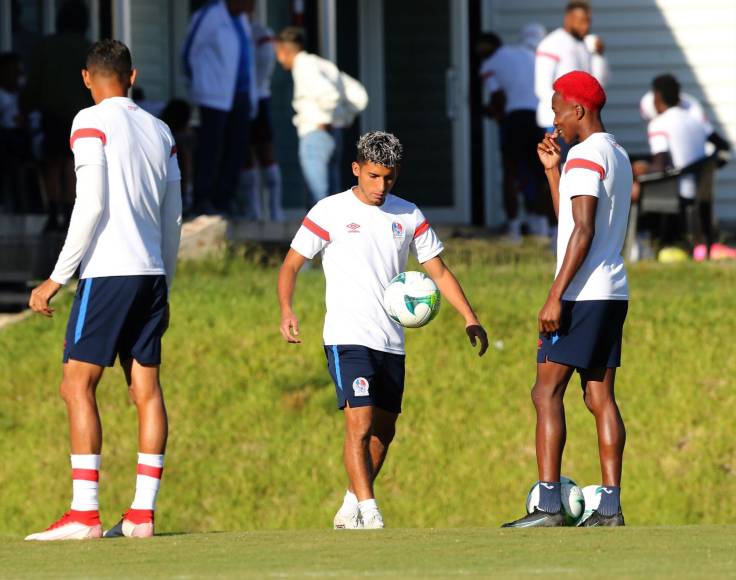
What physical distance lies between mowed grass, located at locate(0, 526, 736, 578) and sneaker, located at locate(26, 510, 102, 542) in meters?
0.11

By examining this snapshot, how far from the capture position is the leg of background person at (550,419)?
8188mm

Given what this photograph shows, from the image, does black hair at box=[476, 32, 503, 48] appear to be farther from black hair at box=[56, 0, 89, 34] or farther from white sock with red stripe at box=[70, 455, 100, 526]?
white sock with red stripe at box=[70, 455, 100, 526]

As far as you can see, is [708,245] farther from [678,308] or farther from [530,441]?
[530,441]

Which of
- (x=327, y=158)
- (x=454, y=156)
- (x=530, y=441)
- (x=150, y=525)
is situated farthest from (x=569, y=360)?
(x=454, y=156)

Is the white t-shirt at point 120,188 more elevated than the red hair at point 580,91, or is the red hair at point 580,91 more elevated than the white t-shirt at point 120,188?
the red hair at point 580,91

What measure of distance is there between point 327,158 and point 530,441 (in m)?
5.13

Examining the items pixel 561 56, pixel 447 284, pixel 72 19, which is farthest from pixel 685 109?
pixel 447 284

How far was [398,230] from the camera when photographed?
28.0ft

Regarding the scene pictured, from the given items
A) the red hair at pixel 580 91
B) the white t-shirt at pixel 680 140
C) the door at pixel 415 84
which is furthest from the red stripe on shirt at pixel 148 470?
the door at pixel 415 84

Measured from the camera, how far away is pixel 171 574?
6.62m

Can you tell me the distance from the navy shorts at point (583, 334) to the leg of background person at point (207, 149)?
26.8ft

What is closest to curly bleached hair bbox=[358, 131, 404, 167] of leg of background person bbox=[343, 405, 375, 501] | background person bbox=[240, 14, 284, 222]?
leg of background person bbox=[343, 405, 375, 501]

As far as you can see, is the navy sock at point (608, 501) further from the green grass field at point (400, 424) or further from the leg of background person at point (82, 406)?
the green grass field at point (400, 424)

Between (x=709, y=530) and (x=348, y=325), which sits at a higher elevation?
(x=348, y=325)
